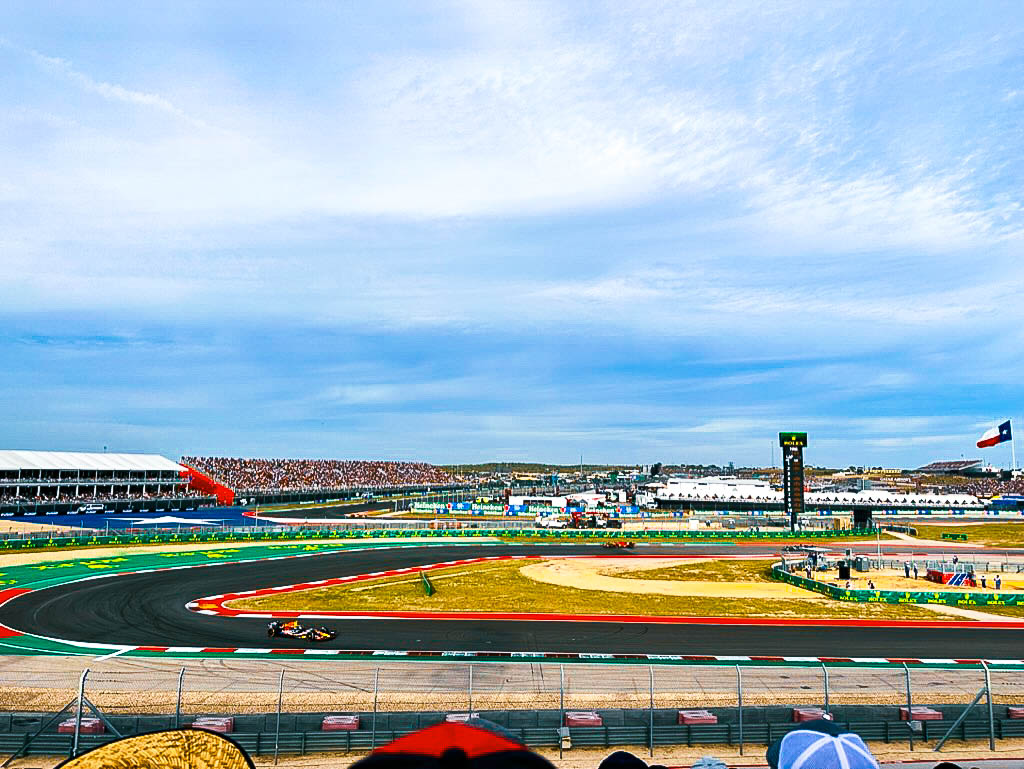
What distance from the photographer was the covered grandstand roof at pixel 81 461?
10831 cm

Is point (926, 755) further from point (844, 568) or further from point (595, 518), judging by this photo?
point (595, 518)

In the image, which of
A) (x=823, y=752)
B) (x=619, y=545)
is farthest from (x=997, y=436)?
(x=823, y=752)

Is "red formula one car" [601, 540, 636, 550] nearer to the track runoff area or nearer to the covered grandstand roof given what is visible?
the track runoff area

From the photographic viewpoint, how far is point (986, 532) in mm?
88312

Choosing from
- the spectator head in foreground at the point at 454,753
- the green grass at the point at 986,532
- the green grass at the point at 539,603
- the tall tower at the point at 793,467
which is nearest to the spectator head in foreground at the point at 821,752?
the spectator head in foreground at the point at 454,753

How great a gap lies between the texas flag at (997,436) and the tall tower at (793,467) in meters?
28.4

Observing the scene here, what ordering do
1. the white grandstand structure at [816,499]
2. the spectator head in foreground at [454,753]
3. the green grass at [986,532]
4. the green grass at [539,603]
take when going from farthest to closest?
1. the white grandstand structure at [816,499]
2. the green grass at [986,532]
3. the green grass at [539,603]
4. the spectator head in foreground at [454,753]

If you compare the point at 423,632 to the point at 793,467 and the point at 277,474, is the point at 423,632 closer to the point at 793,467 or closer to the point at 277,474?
the point at 793,467

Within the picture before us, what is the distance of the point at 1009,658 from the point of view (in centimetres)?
2803

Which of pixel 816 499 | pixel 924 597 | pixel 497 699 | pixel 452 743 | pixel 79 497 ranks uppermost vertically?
pixel 452 743

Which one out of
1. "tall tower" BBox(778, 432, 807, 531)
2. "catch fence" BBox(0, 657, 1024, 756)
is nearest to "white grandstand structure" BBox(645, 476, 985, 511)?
"tall tower" BBox(778, 432, 807, 531)

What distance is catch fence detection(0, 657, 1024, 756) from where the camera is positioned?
18047 millimetres

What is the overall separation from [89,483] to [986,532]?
416 feet

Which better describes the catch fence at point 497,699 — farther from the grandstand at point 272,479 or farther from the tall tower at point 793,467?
the grandstand at point 272,479
